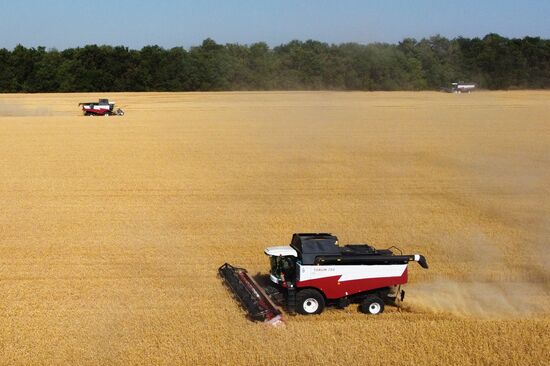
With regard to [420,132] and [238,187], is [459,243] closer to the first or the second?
[238,187]

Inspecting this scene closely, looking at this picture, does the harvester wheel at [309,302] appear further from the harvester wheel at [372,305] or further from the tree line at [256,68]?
the tree line at [256,68]

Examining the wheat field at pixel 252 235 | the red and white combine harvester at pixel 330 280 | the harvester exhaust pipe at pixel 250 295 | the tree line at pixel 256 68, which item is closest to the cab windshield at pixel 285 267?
the red and white combine harvester at pixel 330 280

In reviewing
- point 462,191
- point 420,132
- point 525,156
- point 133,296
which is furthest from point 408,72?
point 133,296

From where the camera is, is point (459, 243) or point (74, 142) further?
point (74, 142)

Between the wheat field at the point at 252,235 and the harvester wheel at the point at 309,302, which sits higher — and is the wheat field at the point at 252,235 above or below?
below

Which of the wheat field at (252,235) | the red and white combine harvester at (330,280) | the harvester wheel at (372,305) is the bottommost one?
the wheat field at (252,235)

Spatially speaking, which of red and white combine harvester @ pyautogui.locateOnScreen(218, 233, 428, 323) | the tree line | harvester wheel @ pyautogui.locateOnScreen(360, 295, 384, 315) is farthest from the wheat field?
the tree line

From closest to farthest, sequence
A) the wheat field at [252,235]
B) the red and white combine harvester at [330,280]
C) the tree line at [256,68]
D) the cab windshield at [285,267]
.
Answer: the wheat field at [252,235] → the red and white combine harvester at [330,280] → the cab windshield at [285,267] → the tree line at [256,68]

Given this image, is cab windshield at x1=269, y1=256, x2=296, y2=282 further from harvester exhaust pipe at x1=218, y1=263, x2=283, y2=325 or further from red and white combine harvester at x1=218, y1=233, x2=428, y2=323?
harvester exhaust pipe at x1=218, y1=263, x2=283, y2=325
